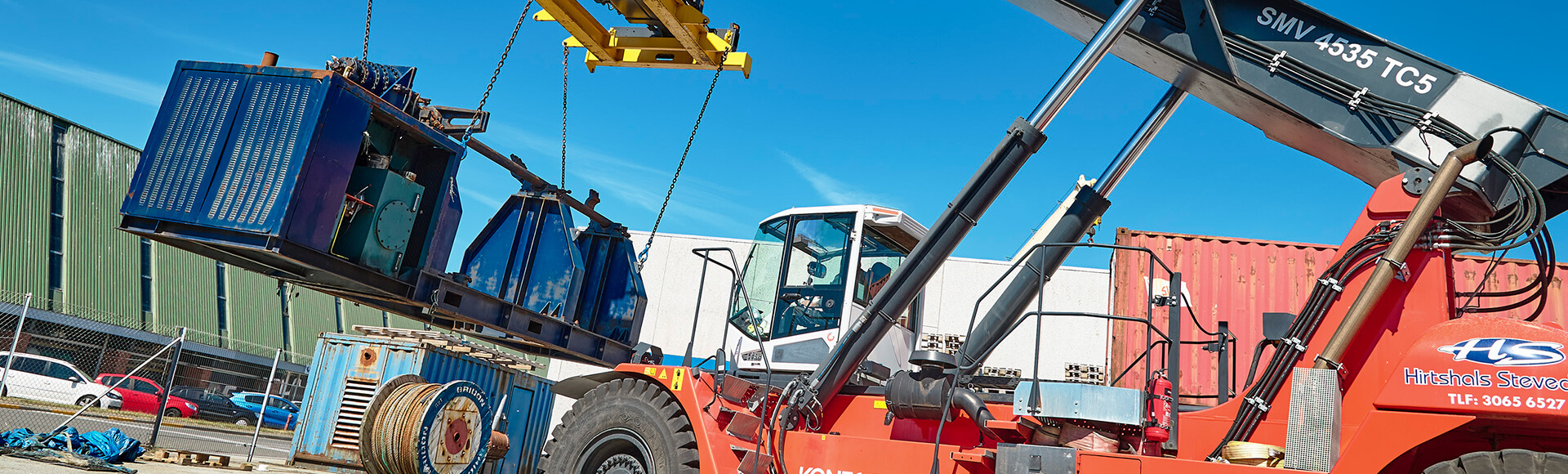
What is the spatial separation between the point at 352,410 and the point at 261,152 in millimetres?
5743

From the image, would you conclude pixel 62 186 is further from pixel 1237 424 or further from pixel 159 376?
pixel 1237 424

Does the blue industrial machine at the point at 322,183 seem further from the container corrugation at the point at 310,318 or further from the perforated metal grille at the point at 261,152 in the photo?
the container corrugation at the point at 310,318

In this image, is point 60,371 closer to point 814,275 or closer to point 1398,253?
point 814,275

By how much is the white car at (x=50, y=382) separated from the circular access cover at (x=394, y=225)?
1551 centimetres

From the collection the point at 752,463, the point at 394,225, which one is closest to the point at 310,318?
the point at 394,225

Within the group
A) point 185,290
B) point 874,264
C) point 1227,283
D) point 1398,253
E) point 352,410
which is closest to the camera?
point 1398,253

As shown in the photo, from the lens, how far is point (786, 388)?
20.7ft

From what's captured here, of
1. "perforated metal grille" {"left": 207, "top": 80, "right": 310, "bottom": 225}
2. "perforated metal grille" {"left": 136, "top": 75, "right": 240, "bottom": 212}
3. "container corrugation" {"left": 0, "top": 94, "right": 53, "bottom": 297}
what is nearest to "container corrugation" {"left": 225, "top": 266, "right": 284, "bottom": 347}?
"container corrugation" {"left": 0, "top": 94, "right": 53, "bottom": 297}

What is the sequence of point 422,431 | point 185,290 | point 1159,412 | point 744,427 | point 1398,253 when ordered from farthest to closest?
point 185,290
point 422,431
point 744,427
point 1159,412
point 1398,253

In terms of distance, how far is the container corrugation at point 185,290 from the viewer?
25047mm

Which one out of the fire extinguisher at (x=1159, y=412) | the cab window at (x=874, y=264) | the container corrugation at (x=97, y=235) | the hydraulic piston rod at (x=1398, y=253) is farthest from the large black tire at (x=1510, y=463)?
the container corrugation at (x=97, y=235)

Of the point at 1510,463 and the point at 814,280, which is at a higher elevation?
the point at 814,280

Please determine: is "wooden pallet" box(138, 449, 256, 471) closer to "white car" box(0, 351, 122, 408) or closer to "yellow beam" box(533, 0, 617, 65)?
"yellow beam" box(533, 0, 617, 65)

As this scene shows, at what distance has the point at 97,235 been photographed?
78.3ft
